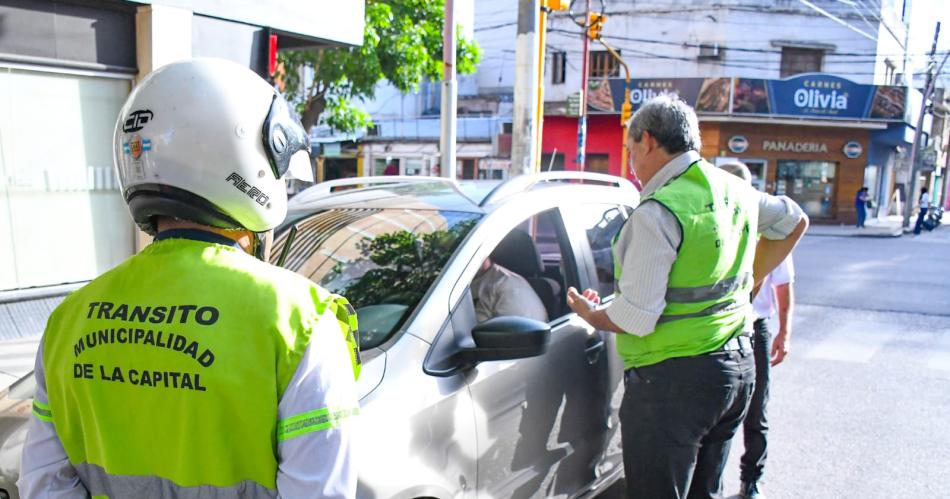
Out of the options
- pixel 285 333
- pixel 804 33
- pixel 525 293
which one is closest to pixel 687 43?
pixel 804 33

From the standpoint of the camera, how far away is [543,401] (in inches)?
104

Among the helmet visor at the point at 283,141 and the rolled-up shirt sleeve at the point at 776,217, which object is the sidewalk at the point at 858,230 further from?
the helmet visor at the point at 283,141

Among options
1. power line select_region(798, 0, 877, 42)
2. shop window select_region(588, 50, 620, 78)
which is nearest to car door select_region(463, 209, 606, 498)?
shop window select_region(588, 50, 620, 78)

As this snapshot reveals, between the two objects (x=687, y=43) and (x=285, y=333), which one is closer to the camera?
(x=285, y=333)

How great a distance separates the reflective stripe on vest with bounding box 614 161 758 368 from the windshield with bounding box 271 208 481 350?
0.69 m

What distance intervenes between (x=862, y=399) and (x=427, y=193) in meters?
4.18

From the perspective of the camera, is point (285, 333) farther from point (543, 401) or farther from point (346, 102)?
point (346, 102)

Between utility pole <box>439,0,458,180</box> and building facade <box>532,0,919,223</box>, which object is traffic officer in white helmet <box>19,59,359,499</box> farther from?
building facade <box>532,0,919,223</box>

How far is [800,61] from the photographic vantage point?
29297mm

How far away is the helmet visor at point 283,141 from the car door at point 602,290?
176 cm

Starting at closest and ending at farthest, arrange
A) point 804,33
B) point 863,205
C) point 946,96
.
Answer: point 863,205
point 804,33
point 946,96

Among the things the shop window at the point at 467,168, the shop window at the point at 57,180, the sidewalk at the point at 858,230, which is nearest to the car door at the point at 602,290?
the shop window at the point at 57,180

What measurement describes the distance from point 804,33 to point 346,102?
75.8 ft

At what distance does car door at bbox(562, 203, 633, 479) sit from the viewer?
303cm
